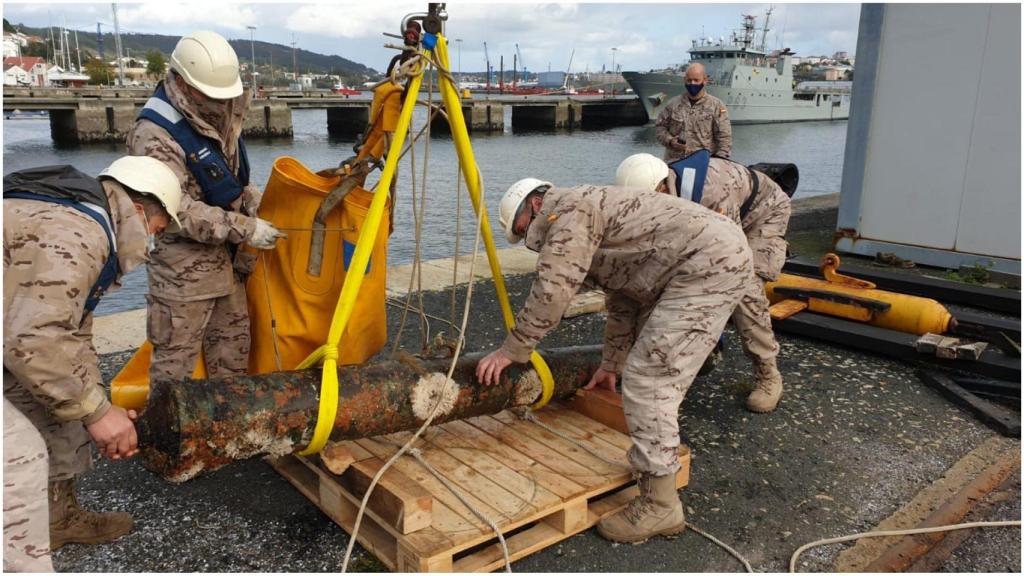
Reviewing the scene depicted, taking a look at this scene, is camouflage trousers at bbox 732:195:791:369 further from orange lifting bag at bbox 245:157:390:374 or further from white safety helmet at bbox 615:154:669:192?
orange lifting bag at bbox 245:157:390:374

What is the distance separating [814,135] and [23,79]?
79.3 metres

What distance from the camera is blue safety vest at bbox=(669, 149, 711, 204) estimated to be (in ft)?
13.6

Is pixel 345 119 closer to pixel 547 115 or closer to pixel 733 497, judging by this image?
pixel 547 115

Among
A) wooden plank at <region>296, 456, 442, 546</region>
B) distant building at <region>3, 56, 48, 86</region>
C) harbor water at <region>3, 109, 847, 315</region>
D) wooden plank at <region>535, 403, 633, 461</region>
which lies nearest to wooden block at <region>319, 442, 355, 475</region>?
wooden plank at <region>296, 456, 442, 546</region>

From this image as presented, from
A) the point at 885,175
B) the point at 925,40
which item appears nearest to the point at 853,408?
the point at 885,175

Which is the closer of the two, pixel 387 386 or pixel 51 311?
pixel 51 311

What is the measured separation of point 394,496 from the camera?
9.41 feet

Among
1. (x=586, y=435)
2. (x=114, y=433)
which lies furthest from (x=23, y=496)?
(x=586, y=435)

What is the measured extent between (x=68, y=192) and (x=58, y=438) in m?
1.03

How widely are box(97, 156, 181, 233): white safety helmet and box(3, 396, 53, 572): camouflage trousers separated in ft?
2.65

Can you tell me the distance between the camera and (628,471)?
341 cm

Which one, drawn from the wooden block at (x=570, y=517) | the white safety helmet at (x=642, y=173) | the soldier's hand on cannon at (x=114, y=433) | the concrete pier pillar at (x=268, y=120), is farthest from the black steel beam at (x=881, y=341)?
the concrete pier pillar at (x=268, y=120)

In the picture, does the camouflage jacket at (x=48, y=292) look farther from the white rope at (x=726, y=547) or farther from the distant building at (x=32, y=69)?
the distant building at (x=32, y=69)

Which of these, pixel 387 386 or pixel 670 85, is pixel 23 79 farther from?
pixel 387 386
